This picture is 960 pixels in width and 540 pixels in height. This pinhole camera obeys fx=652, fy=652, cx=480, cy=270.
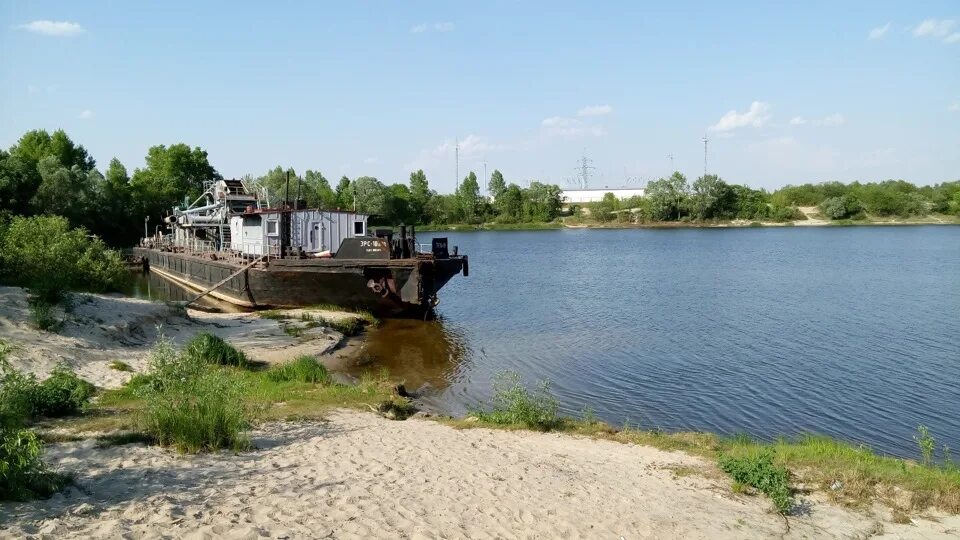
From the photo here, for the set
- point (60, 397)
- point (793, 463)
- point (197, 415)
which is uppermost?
point (197, 415)

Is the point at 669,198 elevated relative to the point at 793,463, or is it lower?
elevated

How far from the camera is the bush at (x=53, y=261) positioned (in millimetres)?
19625

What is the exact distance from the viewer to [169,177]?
3452 inches

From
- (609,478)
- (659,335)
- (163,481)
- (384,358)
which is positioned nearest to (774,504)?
(609,478)

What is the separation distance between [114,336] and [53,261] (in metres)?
8.04

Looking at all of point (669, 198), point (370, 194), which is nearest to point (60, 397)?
point (370, 194)

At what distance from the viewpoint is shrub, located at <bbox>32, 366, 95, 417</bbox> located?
10.3 meters

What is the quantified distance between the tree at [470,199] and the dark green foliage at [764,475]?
124m

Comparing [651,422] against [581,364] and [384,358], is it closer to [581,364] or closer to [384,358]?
[581,364]

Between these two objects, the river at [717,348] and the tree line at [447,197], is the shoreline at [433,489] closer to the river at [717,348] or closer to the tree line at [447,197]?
the river at [717,348]

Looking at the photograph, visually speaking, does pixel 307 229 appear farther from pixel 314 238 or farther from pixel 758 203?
pixel 758 203

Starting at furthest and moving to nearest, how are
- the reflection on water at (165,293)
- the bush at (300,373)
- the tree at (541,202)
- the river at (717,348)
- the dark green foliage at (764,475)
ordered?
the tree at (541,202) < the reflection on water at (165,293) < the bush at (300,373) < the river at (717,348) < the dark green foliage at (764,475)

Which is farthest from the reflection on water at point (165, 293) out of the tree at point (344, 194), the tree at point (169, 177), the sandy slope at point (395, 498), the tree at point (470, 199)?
the tree at point (470, 199)

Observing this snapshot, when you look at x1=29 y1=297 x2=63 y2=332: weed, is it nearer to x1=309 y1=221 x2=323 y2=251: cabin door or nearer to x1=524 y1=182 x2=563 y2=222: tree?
x1=309 y1=221 x2=323 y2=251: cabin door
